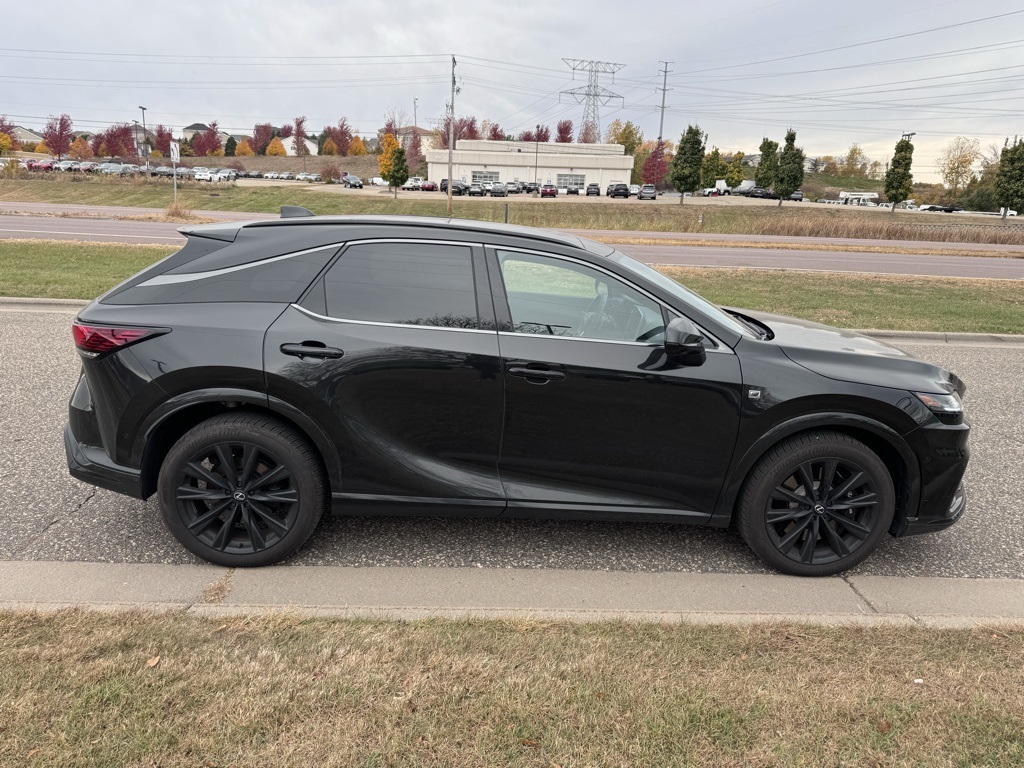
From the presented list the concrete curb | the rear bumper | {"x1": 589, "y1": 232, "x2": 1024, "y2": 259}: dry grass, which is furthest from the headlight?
{"x1": 589, "y1": 232, "x2": 1024, "y2": 259}: dry grass

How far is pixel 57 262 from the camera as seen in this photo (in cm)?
1286

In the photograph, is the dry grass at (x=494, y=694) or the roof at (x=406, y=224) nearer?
the dry grass at (x=494, y=694)

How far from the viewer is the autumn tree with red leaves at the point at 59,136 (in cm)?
8944

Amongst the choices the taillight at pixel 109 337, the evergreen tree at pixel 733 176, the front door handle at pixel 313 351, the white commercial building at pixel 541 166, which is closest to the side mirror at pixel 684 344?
the front door handle at pixel 313 351

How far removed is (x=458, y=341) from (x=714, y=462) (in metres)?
1.42

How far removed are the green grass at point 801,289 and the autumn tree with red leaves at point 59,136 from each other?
93.2m

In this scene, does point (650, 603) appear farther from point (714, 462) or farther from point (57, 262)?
point (57, 262)

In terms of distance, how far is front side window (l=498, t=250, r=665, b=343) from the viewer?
3.43 metres

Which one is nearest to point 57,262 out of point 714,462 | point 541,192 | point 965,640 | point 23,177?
point 714,462

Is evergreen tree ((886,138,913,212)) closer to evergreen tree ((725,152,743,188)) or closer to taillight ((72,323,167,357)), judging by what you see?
evergreen tree ((725,152,743,188))

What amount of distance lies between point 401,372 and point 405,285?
47 centimetres

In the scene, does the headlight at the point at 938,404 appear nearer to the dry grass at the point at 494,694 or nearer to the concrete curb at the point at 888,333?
the dry grass at the point at 494,694

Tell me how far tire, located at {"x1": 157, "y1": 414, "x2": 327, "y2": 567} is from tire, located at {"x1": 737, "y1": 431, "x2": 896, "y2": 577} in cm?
226

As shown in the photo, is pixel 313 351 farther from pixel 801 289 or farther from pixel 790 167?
pixel 790 167
